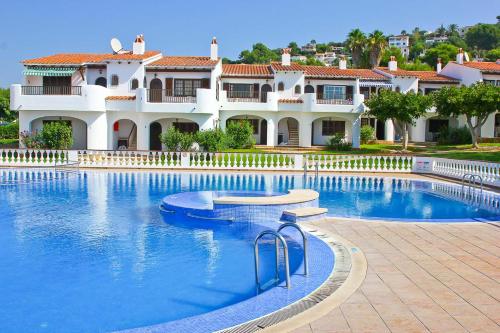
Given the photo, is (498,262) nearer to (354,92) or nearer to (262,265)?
(262,265)

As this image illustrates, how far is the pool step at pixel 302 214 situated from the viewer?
14.3 m

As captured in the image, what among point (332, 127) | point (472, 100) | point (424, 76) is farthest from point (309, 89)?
point (472, 100)

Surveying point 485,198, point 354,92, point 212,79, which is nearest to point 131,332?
point 485,198

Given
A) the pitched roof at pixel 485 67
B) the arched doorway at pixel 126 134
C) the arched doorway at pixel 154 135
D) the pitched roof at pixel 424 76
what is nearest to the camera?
the arched doorway at pixel 126 134

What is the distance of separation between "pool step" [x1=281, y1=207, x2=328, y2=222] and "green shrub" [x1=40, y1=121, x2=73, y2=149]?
22.5 metres

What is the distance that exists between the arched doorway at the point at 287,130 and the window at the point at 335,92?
3.64 m

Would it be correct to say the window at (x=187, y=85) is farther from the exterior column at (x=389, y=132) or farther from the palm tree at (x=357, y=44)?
the palm tree at (x=357, y=44)

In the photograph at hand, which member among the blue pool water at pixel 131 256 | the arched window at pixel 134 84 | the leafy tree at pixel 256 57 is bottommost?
the blue pool water at pixel 131 256

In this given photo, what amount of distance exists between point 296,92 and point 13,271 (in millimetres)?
34303

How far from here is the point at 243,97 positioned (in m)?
41.9

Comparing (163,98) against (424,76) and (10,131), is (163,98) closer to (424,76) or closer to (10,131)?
(10,131)

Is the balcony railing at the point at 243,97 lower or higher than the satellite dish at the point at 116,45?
lower

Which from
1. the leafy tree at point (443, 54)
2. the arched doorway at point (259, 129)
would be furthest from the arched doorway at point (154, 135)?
the leafy tree at point (443, 54)

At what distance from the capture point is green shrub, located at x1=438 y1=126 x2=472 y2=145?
1735 inches
